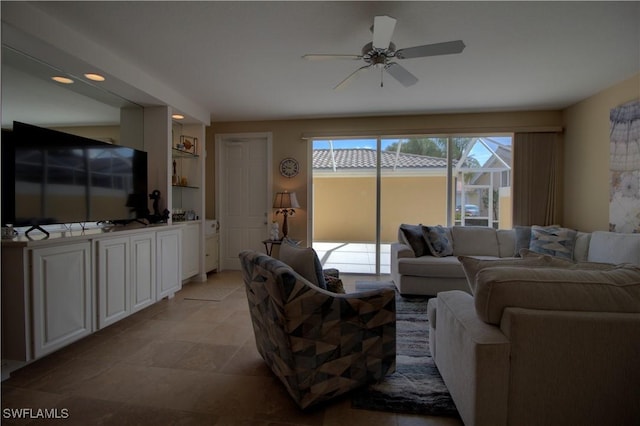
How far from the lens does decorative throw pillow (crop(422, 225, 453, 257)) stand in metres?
3.78

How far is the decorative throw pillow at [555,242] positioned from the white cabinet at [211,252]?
447 cm

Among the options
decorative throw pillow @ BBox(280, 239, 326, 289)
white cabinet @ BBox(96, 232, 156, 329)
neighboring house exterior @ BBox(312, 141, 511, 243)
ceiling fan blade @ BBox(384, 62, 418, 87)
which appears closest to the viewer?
decorative throw pillow @ BBox(280, 239, 326, 289)

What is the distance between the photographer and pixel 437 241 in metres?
3.82

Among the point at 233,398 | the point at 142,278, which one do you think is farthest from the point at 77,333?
the point at 233,398

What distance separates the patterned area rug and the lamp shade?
102 inches

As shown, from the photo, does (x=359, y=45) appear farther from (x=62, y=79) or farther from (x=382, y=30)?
(x=62, y=79)

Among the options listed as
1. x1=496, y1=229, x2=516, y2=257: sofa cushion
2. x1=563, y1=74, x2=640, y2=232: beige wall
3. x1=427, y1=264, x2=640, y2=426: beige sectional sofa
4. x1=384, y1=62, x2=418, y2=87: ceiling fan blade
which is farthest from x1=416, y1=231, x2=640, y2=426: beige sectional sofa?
x1=563, y1=74, x2=640, y2=232: beige wall

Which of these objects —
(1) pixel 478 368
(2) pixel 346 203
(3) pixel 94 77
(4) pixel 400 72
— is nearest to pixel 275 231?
(2) pixel 346 203

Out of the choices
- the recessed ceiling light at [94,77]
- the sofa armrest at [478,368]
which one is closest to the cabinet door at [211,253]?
the recessed ceiling light at [94,77]

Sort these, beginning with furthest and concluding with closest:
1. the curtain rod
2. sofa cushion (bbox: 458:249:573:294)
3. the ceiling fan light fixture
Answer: the curtain rod → the ceiling fan light fixture → sofa cushion (bbox: 458:249:573:294)

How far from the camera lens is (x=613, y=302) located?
1249mm

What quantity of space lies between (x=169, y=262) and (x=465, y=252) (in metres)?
3.77

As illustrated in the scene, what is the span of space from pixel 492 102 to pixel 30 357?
5295 mm

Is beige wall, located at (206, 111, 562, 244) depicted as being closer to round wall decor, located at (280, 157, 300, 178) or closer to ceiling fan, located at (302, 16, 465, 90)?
round wall decor, located at (280, 157, 300, 178)
